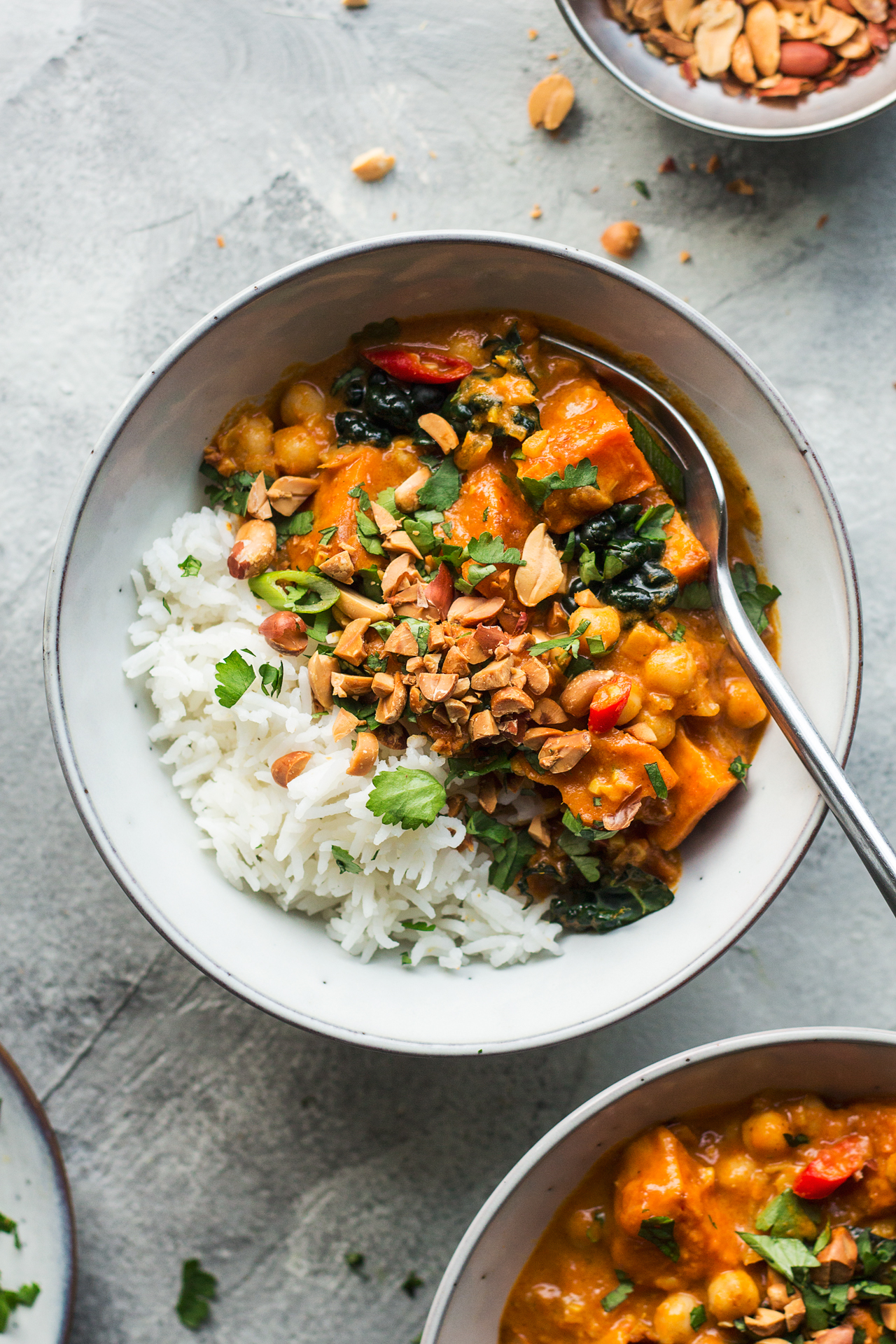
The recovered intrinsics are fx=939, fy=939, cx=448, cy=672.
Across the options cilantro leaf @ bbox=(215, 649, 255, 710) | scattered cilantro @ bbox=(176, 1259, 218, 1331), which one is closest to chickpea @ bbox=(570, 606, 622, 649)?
cilantro leaf @ bbox=(215, 649, 255, 710)

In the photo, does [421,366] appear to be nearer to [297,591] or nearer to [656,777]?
[297,591]

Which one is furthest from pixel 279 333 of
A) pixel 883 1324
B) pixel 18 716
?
pixel 883 1324

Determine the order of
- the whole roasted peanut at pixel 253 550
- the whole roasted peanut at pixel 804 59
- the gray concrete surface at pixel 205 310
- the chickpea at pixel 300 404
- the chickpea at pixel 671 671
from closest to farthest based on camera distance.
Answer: the chickpea at pixel 671 671
the whole roasted peanut at pixel 253 550
the chickpea at pixel 300 404
the whole roasted peanut at pixel 804 59
the gray concrete surface at pixel 205 310

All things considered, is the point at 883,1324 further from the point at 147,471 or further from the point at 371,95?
the point at 371,95

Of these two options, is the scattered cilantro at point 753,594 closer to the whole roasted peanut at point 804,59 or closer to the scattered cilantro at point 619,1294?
the whole roasted peanut at point 804,59

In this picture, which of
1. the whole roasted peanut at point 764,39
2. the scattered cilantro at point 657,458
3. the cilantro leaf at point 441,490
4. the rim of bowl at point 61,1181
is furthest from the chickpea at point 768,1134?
the whole roasted peanut at point 764,39

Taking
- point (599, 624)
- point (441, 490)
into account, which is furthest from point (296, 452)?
point (599, 624)
